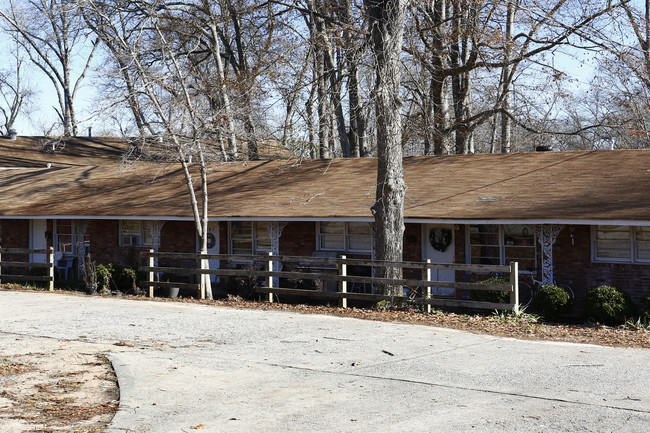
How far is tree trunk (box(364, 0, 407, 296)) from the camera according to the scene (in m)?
16.4

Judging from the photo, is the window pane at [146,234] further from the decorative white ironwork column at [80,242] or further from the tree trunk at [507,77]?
the tree trunk at [507,77]

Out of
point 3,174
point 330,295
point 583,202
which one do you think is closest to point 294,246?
point 330,295

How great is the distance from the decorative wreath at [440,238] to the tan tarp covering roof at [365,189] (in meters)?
0.79

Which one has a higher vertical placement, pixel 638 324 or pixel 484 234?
pixel 484 234

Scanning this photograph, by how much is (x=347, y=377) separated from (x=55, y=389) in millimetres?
3451

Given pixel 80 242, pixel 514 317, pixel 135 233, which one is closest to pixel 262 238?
pixel 135 233

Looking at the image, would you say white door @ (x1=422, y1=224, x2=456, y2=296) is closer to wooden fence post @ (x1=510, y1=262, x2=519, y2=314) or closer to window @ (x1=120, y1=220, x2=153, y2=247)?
wooden fence post @ (x1=510, y1=262, x2=519, y2=314)

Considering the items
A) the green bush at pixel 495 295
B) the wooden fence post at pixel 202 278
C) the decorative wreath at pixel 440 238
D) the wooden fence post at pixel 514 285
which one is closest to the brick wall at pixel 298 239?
the wooden fence post at pixel 202 278

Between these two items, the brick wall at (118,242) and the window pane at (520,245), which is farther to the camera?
the brick wall at (118,242)

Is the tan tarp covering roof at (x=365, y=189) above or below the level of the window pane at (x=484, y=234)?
above

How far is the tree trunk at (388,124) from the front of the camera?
16375 millimetres

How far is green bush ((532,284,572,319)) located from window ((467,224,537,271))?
2.36m

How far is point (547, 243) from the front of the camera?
17469 millimetres

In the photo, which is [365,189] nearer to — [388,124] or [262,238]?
[262,238]
